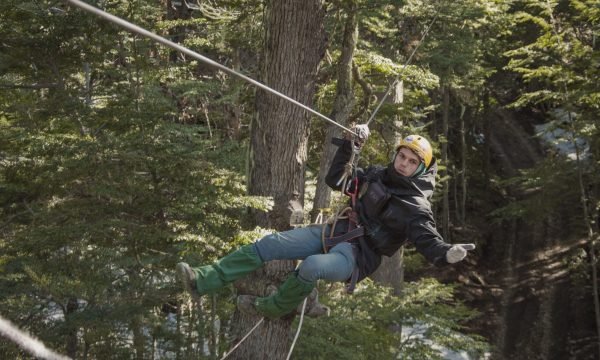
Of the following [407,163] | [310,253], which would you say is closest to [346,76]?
[407,163]

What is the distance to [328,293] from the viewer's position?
28.0 feet

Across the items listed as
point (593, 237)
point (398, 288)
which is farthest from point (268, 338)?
point (593, 237)

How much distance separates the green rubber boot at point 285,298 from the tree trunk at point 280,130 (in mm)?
290

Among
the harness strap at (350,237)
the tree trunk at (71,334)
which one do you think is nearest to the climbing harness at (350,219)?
the harness strap at (350,237)

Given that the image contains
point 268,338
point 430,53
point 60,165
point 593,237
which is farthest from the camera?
point 593,237

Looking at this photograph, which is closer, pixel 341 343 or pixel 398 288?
pixel 341 343

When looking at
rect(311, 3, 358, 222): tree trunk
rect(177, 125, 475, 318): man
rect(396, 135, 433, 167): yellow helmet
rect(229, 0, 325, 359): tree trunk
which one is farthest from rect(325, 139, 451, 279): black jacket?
rect(311, 3, 358, 222): tree trunk

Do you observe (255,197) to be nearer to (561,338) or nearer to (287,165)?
(287,165)

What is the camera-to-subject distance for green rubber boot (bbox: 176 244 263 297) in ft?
14.0

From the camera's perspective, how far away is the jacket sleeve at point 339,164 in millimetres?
4723

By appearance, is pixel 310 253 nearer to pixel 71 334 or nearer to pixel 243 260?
A: pixel 243 260

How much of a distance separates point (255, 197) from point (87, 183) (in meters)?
2.32

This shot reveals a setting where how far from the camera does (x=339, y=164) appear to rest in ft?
15.6

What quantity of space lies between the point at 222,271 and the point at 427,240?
1.38 meters
